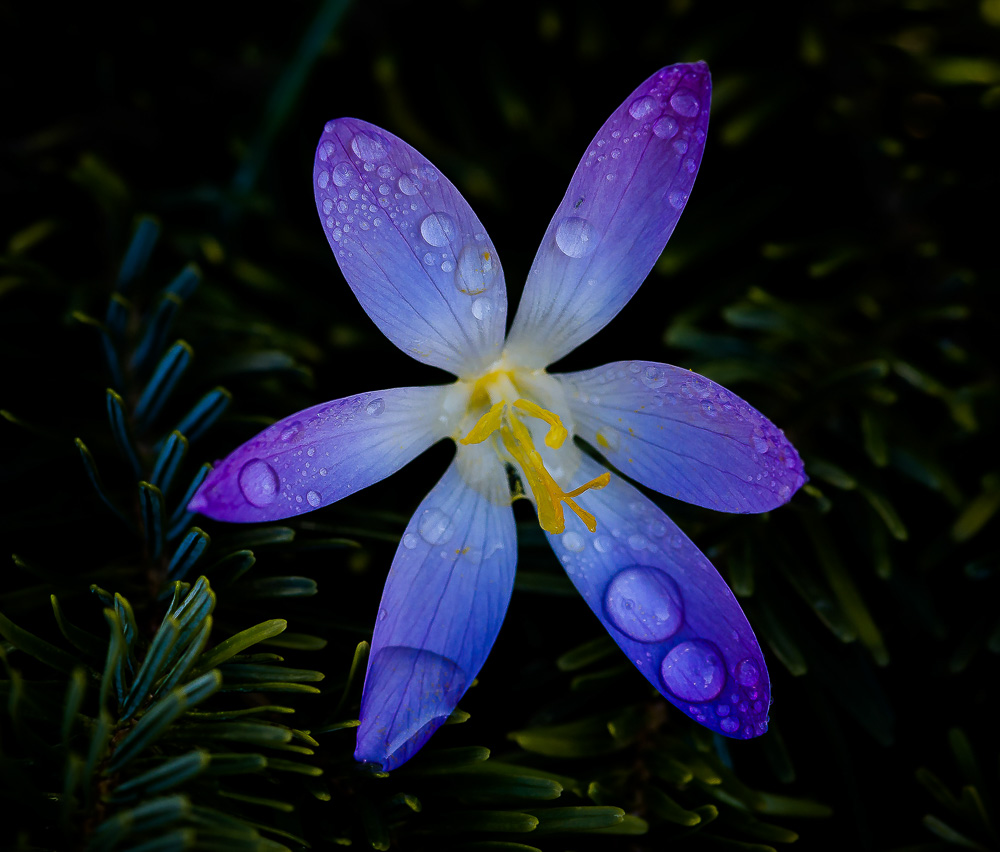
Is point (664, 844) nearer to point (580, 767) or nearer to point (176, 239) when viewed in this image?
point (580, 767)

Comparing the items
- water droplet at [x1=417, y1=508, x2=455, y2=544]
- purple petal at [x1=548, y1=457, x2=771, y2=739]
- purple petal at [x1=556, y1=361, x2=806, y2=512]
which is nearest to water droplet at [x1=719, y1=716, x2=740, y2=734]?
purple petal at [x1=548, y1=457, x2=771, y2=739]

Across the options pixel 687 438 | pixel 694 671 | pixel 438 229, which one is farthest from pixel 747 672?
pixel 438 229

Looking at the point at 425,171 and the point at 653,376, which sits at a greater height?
the point at 425,171

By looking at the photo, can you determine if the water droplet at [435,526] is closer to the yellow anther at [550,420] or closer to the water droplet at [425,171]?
the yellow anther at [550,420]

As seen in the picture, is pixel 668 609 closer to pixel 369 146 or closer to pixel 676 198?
pixel 676 198

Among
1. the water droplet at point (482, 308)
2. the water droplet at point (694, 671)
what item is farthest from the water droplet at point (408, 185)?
the water droplet at point (694, 671)

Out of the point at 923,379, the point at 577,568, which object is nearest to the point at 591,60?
the point at 923,379

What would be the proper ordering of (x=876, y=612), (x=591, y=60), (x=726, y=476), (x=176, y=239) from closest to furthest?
(x=726, y=476) → (x=876, y=612) → (x=176, y=239) → (x=591, y=60)
